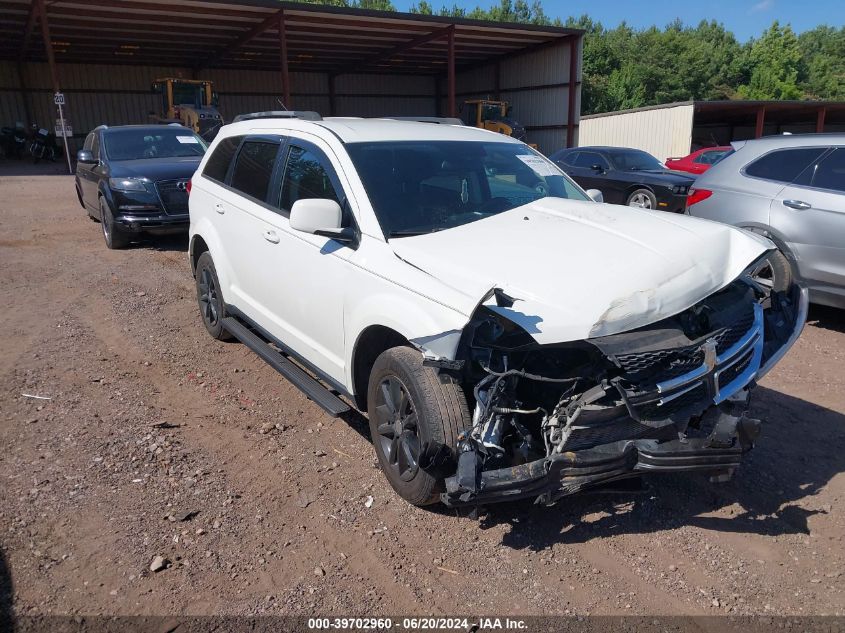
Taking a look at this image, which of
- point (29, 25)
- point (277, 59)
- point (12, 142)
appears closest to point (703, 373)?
point (29, 25)

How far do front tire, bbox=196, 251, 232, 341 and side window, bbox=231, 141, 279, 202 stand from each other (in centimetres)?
86

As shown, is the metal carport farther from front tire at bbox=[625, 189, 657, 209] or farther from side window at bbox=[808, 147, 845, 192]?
side window at bbox=[808, 147, 845, 192]

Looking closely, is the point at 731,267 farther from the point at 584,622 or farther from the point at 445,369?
the point at 584,622

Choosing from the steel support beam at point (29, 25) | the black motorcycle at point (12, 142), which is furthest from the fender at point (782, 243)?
the black motorcycle at point (12, 142)

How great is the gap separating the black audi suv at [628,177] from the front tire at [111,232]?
865 cm

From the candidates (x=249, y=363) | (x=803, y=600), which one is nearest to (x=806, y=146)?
(x=803, y=600)

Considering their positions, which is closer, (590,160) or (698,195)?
(698,195)

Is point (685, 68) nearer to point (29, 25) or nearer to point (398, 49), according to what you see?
point (398, 49)

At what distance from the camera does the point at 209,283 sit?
581cm

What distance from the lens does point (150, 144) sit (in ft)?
35.0

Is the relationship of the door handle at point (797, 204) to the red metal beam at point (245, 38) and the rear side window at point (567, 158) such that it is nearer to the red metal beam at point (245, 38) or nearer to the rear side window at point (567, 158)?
the rear side window at point (567, 158)

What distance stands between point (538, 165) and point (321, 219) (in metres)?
1.92

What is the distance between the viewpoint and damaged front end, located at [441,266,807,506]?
268 centimetres

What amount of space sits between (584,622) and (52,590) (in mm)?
2257
